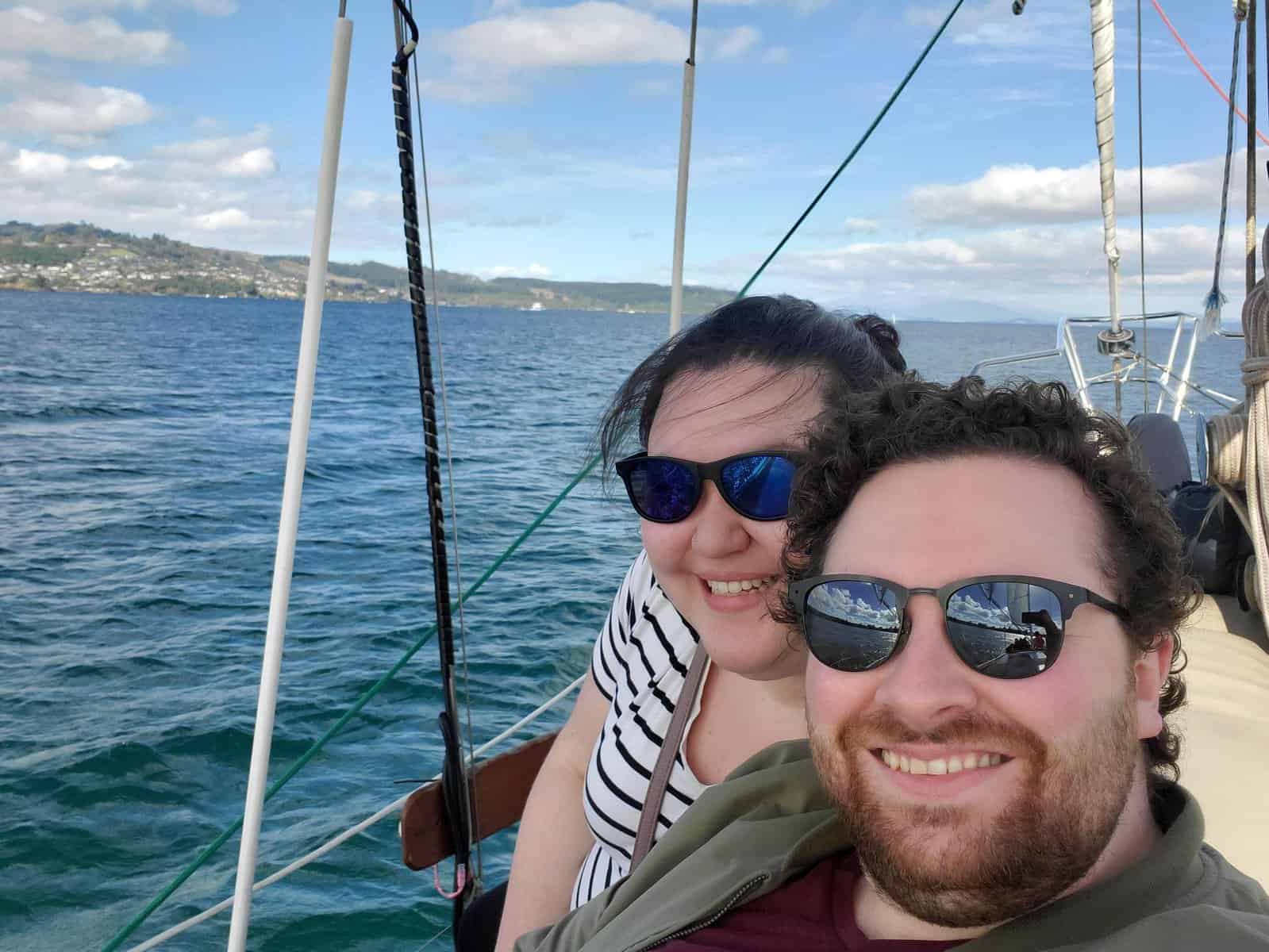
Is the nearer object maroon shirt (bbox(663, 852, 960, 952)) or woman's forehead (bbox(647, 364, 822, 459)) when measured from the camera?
maroon shirt (bbox(663, 852, 960, 952))

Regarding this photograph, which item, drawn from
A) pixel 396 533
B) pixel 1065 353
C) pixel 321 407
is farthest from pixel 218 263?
pixel 1065 353

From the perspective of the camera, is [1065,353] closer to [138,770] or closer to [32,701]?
[138,770]

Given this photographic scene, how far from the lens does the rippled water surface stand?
4434 mm

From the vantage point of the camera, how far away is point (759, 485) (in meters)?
1.23

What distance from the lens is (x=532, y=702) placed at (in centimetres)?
647

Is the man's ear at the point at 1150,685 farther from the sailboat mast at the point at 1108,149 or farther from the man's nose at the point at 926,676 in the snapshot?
the sailboat mast at the point at 1108,149

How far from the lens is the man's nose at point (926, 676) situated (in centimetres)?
84

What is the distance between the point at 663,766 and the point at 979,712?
576 millimetres

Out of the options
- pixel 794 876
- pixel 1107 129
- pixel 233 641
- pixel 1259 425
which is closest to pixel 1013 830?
pixel 794 876

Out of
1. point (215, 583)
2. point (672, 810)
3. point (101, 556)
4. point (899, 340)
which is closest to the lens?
point (672, 810)

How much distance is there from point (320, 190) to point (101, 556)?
1023 cm

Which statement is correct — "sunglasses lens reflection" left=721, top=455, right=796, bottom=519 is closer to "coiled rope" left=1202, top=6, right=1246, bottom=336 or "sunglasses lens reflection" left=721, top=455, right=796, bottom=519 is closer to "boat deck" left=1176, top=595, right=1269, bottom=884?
"boat deck" left=1176, top=595, right=1269, bottom=884

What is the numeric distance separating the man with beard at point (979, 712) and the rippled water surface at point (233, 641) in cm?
59

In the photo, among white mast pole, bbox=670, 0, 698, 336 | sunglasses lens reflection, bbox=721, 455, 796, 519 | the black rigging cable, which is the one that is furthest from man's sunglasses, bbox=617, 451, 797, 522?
white mast pole, bbox=670, 0, 698, 336
